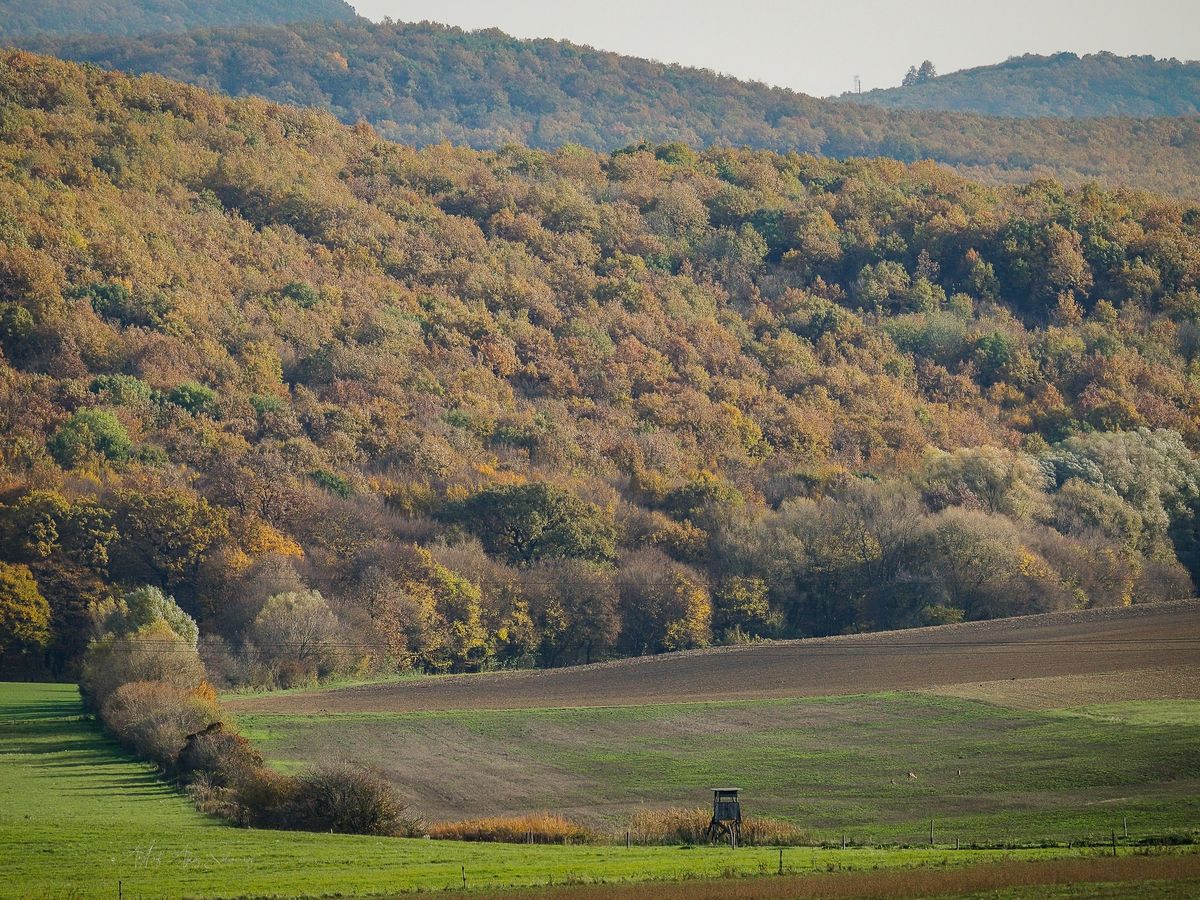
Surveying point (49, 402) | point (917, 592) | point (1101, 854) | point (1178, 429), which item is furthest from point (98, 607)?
point (1178, 429)

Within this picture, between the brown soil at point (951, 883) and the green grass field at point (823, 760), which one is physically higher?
the brown soil at point (951, 883)

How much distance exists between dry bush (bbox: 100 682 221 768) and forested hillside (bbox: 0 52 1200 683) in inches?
Result: 528

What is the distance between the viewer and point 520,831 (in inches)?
1959

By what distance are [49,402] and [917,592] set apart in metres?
51.1

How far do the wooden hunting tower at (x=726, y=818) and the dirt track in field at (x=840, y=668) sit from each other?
1024 inches

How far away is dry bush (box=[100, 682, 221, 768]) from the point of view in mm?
60188

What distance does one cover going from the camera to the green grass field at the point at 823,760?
49656mm

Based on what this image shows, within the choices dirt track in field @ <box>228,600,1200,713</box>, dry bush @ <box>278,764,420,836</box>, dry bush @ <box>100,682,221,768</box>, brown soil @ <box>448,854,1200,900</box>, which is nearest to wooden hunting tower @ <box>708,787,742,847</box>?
brown soil @ <box>448,854,1200,900</box>

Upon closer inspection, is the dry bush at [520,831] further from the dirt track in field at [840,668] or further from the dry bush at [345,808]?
the dirt track in field at [840,668]

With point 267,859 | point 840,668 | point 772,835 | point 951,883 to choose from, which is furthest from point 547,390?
point 951,883

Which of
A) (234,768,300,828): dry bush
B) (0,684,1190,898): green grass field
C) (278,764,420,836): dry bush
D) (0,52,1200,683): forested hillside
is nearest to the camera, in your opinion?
(0,684,1190,898): green grass field

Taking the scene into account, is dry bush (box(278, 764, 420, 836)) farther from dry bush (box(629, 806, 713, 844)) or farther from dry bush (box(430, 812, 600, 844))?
dry bush (box(629, 806, 713, 844))

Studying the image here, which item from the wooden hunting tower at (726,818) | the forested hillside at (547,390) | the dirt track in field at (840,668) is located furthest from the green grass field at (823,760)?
the forested hillside at (547,390)

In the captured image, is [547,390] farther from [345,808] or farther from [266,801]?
[345,808]
